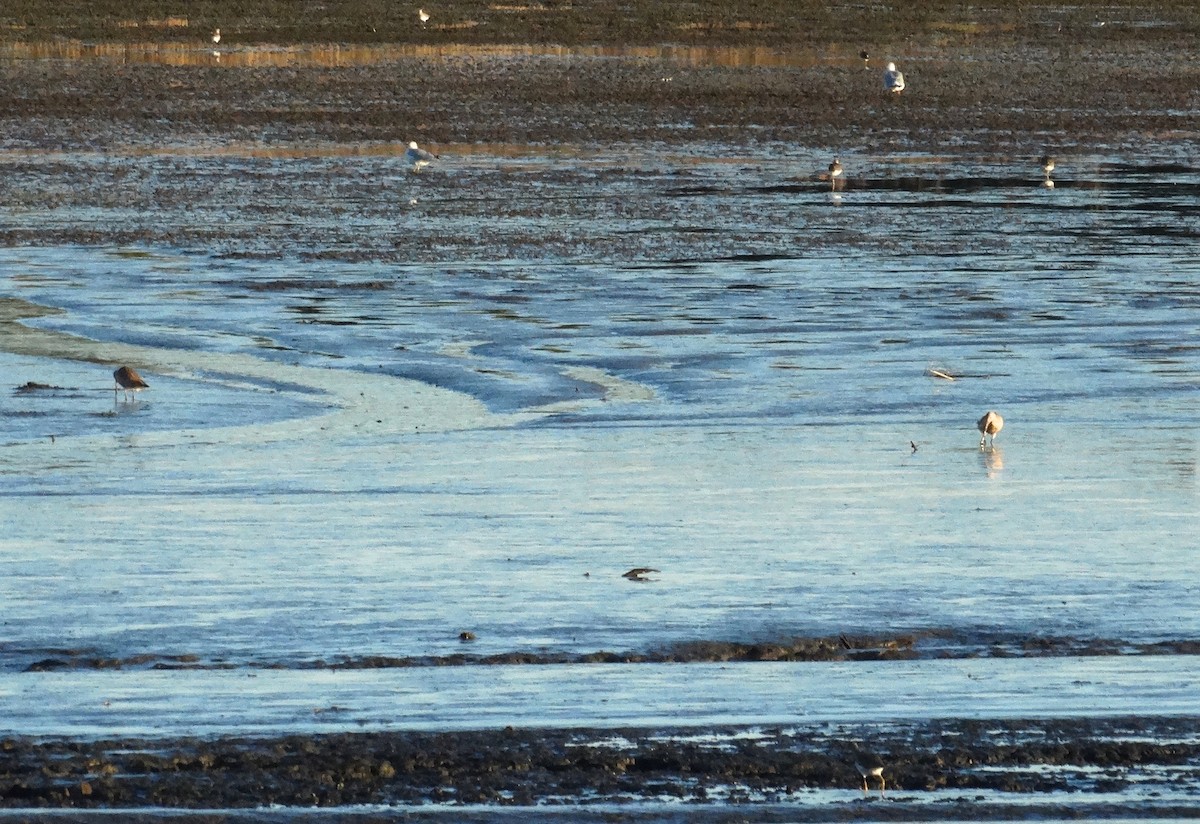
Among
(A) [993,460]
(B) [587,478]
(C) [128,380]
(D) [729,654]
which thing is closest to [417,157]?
(C) [128,380]

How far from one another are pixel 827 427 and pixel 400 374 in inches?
114

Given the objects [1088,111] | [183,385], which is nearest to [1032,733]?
[183,385]

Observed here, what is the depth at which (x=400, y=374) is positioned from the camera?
13.5 meters

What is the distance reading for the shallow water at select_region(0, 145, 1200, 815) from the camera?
23.5 feet

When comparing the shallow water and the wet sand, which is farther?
the shallow water

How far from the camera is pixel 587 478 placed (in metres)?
10.4

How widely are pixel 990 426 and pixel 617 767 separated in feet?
18.0

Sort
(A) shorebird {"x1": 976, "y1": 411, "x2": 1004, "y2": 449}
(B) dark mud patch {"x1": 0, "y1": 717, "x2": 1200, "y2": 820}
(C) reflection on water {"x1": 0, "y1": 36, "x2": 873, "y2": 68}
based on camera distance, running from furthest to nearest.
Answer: (C) reflection on water {"x1": 0, "y1": 36, "x2": 873, "y2": 68}
(A) shorebird {"x1": 976, "y1": 411, "x2": 1004, "y2": 449}
(B) dark mud patch {"x1": 0, "y1": 717, "x2": 1200, "y2": 820}

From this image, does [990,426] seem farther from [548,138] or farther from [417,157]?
[548,138]

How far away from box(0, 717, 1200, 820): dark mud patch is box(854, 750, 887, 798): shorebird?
0.8 inches

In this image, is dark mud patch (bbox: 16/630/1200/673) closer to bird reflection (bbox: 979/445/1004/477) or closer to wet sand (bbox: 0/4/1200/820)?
wet sand (bbox: 0/4/1200/820)

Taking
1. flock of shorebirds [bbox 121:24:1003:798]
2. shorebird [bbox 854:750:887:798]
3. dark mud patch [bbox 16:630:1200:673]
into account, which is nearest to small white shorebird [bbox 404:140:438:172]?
flock of shorebirds [bbox 121:24:1003:798]

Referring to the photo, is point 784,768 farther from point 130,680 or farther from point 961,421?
point 961,421

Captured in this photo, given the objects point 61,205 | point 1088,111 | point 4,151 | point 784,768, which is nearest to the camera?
point 784,768
